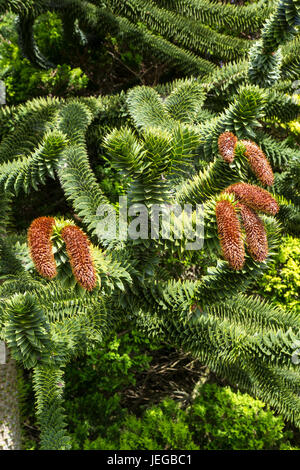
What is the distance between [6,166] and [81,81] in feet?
5.54

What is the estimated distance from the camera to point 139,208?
1242 millimetres

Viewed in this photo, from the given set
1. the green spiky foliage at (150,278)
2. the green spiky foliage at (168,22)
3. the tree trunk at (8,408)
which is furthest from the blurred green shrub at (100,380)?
the green spiky foliage at (168,22)

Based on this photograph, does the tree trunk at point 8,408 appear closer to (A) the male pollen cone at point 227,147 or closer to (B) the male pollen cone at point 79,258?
(B) the male pollen cone at point 79,258

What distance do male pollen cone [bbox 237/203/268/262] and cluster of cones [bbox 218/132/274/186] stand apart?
15cm

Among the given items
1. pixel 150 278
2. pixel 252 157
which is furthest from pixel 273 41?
pixel 150 278

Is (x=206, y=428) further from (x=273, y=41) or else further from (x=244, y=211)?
(x=273, y=41)

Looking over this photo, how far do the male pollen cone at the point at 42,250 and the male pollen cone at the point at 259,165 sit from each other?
62 cm

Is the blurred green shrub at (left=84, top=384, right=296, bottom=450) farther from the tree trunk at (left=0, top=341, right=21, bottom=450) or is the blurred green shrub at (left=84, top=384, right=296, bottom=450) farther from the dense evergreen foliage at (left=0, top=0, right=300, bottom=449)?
the tree trunk at (left=0, top=341, right=21, bottom=450)

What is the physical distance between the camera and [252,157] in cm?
123

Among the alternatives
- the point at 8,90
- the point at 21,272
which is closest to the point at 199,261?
the point at 21,272

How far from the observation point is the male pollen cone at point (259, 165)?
1.20 m

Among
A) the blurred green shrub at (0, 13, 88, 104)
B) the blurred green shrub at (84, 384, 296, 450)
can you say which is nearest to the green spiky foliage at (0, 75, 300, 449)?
the blurred green shrub at (84, 384, 296, 450)
